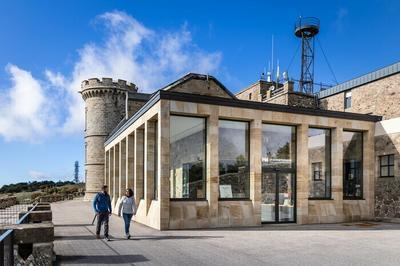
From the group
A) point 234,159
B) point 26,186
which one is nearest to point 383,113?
point 234,159

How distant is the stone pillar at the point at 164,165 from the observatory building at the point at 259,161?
38 millimetres

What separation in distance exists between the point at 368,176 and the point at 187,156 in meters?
9.46

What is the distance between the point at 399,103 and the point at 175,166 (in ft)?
42.7

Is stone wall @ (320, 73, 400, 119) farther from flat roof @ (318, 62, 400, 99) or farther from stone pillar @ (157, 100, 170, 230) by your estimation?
stone pillar @ (157, 100, 170, 230)

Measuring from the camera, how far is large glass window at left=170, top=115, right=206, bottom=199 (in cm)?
1634

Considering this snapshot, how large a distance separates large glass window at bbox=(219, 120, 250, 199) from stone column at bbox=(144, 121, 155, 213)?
120 inches

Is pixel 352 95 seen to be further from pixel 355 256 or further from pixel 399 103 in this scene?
pixel 355 256

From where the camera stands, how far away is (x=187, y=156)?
1675 cm

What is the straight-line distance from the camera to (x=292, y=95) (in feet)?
104

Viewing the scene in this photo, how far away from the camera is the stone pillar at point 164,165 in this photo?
15227 millimetres

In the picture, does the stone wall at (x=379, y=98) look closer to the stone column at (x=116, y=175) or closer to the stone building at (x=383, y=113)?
the stone building at (x=383, y=113)

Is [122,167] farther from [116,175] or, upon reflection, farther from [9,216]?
[9,216]

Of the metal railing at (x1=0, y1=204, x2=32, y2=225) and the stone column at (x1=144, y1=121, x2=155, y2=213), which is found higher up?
the stone column at (x1=144, y1=121, x2=155, y2=213)

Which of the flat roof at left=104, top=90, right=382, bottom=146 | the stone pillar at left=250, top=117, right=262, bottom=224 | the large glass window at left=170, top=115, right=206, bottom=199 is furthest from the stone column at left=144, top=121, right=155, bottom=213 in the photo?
the stone pillar at left=250, top=117, right=262, bottom=224
